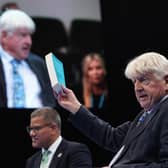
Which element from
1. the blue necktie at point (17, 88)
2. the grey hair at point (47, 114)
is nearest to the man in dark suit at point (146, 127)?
the grey hair at point (47, 114)

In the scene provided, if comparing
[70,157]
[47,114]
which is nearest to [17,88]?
[47,114]

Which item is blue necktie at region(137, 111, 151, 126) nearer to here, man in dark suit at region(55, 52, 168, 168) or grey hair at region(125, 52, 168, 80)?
man in dark suit at region(55, 52, 168, 168)

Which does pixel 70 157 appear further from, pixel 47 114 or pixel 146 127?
pixel 146 127

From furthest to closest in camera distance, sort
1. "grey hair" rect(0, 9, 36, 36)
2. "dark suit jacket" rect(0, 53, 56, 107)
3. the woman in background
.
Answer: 1. the woman in background
2. "dark suit jacket" rect(0, 53, 56, 107)
3. "grey hair" rect(0, 9, 36, 36)

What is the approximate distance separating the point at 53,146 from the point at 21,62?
1.50m

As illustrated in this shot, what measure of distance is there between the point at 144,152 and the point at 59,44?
322 cm

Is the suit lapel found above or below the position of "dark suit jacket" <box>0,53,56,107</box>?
above

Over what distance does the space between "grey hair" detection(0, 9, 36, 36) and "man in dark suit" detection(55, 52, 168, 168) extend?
2.66 meters

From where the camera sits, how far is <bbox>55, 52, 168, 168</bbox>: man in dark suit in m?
2.78

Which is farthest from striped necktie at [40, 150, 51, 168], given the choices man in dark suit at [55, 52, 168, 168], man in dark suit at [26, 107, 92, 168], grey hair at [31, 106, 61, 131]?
man in dark suit at [55, 52, 168, 168]

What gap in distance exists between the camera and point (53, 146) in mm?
4379

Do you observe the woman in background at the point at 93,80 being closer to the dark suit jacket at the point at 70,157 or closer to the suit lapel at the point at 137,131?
the dark suit jacket at the point at 70,157

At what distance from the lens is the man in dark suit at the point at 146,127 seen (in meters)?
2.78

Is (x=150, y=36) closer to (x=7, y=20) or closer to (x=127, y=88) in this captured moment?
(x=127, y=88)
